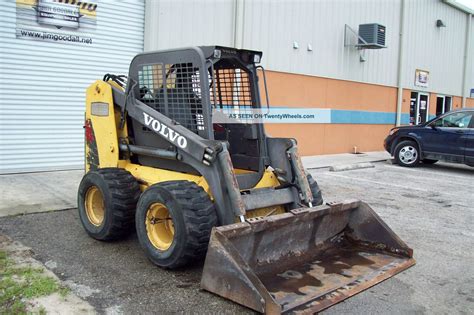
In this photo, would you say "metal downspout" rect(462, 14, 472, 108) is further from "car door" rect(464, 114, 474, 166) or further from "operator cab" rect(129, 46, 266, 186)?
"operator cab" rect(129, 46, 266, 186)

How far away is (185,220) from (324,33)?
11.9m

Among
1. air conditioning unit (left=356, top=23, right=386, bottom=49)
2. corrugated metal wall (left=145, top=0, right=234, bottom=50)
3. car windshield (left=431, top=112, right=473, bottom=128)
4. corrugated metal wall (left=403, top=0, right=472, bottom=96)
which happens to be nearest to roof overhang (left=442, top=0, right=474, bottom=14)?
corrugated metal wall (left=403, top=0, right=472, bottom=96)

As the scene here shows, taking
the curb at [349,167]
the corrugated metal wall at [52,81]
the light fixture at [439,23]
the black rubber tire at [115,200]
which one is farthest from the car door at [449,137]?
the black rubber tire at [115,200]

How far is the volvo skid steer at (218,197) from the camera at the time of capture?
4.08 metres

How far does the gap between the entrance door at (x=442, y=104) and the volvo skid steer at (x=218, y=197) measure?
1786 centimetres

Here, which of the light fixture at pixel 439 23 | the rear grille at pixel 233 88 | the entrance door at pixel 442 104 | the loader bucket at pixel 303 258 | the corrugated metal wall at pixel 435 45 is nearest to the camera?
the loader bucket at pixel 303 258

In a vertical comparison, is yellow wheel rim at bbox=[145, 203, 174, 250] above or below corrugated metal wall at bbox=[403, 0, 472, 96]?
below

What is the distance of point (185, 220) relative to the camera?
423cm

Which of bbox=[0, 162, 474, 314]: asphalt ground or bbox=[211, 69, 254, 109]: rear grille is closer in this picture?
bbox=[0, 162, 474, 314]: asphalt ground

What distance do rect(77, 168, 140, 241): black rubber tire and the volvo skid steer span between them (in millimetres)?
12

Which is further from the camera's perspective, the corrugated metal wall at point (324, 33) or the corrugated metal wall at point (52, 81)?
the corrugated metal wall at point (324, 33)

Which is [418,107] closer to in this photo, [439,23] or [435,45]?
[435,45]

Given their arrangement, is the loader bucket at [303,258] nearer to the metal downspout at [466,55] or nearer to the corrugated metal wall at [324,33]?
the corrugated metal wall at [324,33]

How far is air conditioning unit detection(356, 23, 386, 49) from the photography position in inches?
605
